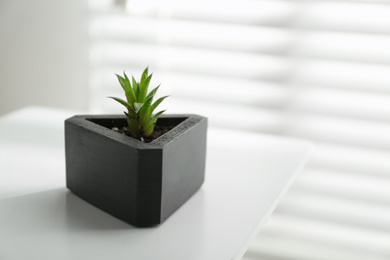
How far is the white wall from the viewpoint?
1.98 metres

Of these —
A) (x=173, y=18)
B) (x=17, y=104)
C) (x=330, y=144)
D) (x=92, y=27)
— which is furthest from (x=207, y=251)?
(x=17, y=104)

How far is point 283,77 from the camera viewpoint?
178 cm

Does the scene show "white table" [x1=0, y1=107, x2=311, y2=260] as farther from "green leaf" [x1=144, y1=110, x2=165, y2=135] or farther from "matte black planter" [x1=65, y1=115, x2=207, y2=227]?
"green leaf" [x1=144, y1=110, x2=165, y2=135]

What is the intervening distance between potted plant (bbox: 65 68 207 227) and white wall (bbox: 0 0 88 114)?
944 mm

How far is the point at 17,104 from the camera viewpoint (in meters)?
2.14

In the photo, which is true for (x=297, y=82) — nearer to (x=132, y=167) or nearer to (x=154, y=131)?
(x=154, y=131)

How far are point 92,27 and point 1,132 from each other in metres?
0.63

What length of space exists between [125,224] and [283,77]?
931 mm

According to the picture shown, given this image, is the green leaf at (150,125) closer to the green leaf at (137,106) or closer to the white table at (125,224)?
the green leaf at (137,106)

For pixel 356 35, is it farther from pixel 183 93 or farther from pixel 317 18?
pixel 183 93

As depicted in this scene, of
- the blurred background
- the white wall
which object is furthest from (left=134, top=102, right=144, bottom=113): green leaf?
the white wall

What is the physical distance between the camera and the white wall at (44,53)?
6.50 ft

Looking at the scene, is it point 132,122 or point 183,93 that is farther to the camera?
point 183,93

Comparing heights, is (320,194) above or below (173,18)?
below
